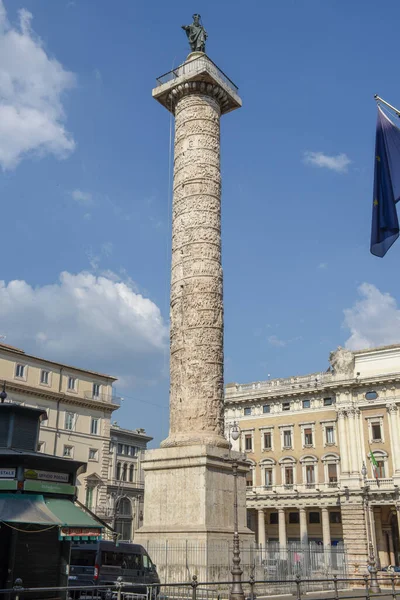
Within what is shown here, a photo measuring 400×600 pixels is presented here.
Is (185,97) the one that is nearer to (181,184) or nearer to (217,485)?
(181,184)

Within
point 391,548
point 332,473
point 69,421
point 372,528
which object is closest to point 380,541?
point 391,548

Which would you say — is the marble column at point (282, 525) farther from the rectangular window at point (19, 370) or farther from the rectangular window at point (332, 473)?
the rectangular window at point (19, 370)

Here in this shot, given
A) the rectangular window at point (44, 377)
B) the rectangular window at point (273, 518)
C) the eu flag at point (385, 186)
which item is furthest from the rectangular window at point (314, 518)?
the eu flag at point (385, 186)

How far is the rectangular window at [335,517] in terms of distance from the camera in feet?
134

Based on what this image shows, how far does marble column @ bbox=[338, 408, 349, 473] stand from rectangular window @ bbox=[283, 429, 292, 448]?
406 cm

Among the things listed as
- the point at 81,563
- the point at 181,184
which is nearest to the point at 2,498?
the point at 81,563

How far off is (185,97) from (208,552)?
14.2 metres

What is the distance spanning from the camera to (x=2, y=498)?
23.0 feet

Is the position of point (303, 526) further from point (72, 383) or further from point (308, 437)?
point (72, 383)

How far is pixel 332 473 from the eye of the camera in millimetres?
40938

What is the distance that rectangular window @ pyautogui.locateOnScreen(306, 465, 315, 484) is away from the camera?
1642 inches

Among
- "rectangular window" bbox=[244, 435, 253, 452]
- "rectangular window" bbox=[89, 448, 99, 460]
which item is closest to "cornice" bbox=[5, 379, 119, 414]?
"rectangular window" bbox=[89, 448, 99, 460]

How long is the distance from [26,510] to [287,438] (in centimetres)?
3854

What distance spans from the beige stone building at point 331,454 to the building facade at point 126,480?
8211 millimetres
